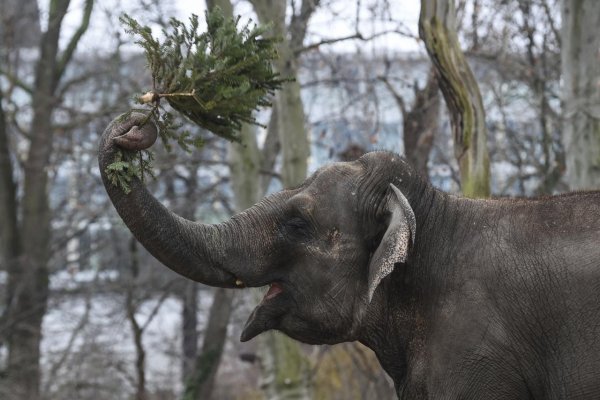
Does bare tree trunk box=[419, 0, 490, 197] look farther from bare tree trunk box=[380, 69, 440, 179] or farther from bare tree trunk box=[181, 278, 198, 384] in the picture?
bare tree trunk box=[181, 278, 198, 384]

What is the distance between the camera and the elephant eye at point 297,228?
5488 millimetres

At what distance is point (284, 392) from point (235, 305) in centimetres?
668

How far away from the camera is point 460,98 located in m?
8.24

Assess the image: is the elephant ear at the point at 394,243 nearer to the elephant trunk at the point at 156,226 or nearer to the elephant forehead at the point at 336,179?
the elephant forehead at the point at 336,179

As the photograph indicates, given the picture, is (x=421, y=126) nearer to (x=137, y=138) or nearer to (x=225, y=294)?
(x=225, y=294)

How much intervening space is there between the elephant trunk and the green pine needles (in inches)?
2.7

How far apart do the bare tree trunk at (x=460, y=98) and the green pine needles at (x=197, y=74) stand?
9.75 ft

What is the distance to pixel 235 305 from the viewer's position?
2170cm

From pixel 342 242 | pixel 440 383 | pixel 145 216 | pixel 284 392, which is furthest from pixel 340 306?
pixel 284 392

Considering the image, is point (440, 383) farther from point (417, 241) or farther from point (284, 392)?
point (284, 392)

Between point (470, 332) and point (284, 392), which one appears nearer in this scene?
point (470, 332)

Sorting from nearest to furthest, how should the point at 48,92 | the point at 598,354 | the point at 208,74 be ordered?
1. the point at 598,354
2. the point at 208,74
3. the point at 48,92

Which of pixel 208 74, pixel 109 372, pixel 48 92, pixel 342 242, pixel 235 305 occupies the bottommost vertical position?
pixel 109 372

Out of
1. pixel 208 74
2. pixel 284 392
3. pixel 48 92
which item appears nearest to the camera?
pixel 208 74
